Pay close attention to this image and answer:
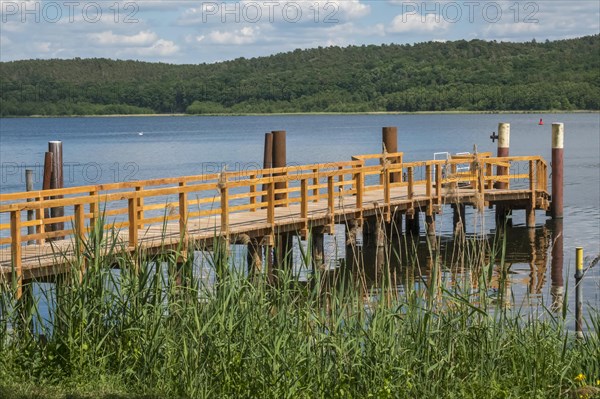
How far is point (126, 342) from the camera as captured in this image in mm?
8594

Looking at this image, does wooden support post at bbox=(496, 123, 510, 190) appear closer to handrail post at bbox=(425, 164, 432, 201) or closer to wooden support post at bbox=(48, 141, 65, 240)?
handrail post at bbox=(425, 164, 432, 201)

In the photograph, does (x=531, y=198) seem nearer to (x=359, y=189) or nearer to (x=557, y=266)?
(x=557, y=266)

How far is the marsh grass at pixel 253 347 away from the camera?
8023 mm

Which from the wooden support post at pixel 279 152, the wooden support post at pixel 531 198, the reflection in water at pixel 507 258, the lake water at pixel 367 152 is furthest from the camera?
the wooden support post at pixel 531 198

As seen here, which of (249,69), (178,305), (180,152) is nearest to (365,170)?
(178,305)

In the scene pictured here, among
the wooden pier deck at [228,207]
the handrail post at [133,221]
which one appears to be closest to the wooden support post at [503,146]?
the wooden pier deck at [228,207]

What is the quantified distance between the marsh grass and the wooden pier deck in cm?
48

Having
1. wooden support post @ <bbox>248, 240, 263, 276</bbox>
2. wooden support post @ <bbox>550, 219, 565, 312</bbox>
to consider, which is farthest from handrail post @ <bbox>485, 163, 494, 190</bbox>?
wooden support post @ <bbox>248, 240, 263, 276</bbox>

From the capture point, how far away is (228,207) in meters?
15.9

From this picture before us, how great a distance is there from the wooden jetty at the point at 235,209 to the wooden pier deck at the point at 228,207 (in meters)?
0.02

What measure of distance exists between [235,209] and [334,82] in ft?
442

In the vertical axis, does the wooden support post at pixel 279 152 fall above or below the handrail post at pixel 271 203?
above

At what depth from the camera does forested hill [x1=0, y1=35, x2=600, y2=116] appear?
5733 inches

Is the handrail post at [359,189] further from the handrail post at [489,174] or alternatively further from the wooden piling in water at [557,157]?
the wooden piling in water at [557,157]
